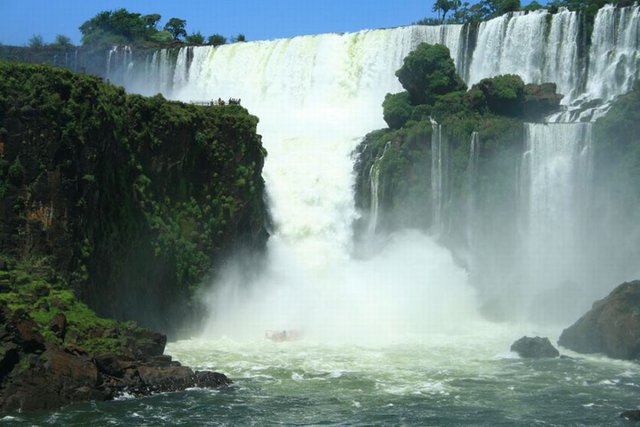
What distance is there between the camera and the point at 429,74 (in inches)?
1725

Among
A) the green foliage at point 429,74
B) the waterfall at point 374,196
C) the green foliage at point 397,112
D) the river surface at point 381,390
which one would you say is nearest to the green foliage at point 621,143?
the waterfall at point 374,196

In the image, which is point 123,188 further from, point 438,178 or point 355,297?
point 438,178

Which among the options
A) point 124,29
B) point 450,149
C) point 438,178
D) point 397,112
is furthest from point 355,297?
point 124,29

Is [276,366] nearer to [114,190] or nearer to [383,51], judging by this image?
[114,190]

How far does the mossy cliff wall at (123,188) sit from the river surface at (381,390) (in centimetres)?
288

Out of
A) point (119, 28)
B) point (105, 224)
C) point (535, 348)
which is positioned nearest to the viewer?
point (535, 348)

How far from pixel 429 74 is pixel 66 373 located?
25.9 metres

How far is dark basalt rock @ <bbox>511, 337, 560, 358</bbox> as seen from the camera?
28.2m

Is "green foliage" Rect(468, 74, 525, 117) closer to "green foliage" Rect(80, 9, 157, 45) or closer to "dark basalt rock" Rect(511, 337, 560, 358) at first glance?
"dark basalt rock" Rect(511, 337, 560, 358)

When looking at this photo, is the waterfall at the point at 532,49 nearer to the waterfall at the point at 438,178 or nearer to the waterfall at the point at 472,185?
the waterfall at the point at 472,185

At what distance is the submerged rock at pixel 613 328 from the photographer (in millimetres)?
27969

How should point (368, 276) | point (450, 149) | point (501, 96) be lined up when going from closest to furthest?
1. point (368, 276)
2. point (450, 149)
3. point (501, 96)

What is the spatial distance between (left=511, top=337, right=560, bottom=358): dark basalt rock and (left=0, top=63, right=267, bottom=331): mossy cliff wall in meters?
11.1

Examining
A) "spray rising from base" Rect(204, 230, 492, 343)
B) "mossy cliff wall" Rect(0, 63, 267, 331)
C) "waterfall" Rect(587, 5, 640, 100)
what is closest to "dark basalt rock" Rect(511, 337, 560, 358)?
"spray rising from base" Rect(204, 230, 492, 343)
